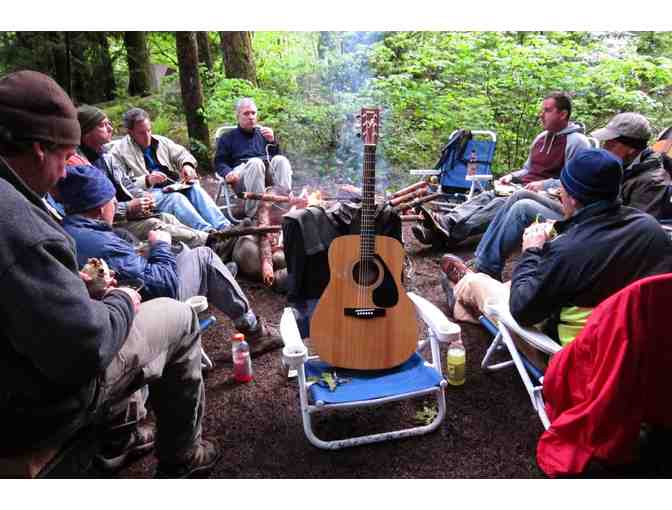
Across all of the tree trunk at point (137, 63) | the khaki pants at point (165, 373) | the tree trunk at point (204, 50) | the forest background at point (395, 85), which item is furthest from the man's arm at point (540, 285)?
the tree trunk at point (137, 63)

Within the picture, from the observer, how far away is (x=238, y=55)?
28.5 ft

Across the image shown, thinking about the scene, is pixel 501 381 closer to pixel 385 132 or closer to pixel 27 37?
pixel 385 132

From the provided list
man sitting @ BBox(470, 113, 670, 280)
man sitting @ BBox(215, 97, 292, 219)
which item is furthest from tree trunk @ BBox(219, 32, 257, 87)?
man sitting @ BBox(470, 113, 670, 280)

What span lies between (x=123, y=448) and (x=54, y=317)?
4.19 ft

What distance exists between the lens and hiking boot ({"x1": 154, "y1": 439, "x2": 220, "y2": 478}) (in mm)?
2080

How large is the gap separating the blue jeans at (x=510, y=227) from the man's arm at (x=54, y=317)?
318 centimetres

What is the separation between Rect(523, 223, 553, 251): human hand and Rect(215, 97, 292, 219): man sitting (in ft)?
10.2

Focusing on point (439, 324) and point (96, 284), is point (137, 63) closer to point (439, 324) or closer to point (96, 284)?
point (96, 284)

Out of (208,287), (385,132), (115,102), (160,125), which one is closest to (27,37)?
(115,102)

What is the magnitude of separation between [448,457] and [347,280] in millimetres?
1041

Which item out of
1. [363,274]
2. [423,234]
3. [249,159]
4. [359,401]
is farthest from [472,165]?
[359,401]

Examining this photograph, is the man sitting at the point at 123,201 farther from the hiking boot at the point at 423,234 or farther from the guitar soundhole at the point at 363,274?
the hiking boot at the point at 423,234

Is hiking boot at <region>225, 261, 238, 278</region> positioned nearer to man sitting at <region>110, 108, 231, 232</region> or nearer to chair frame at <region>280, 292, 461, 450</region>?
man sitting at <region>110, 108, 231, 232</region>
